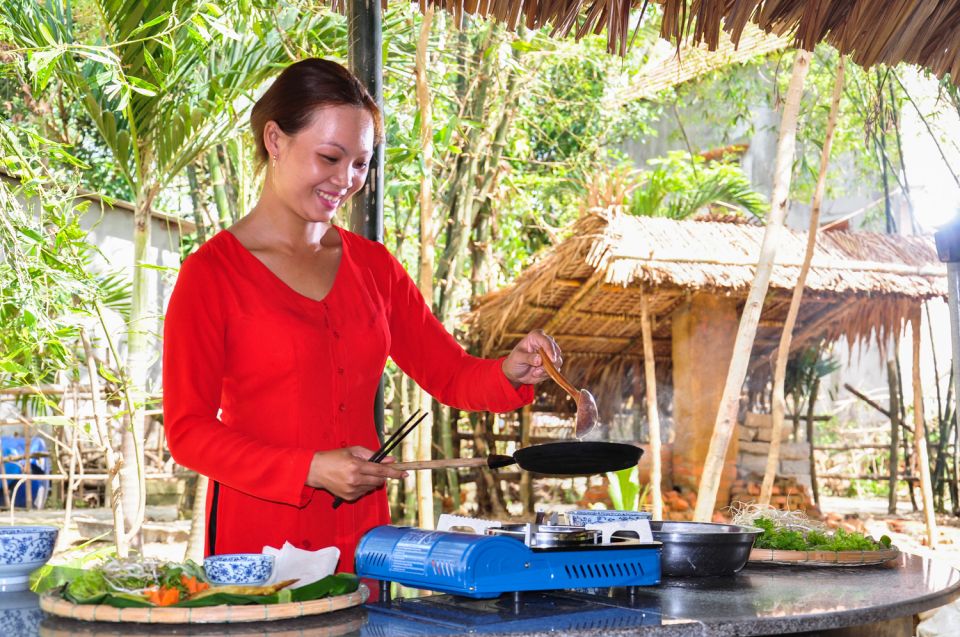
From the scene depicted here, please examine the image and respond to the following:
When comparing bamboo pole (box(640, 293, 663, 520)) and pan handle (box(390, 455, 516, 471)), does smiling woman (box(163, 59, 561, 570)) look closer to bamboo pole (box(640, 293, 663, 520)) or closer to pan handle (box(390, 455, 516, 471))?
pan handle (box(390, 455, 516, 471))

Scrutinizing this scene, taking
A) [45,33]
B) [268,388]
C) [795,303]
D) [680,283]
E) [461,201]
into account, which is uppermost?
[461,201]

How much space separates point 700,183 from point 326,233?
860cm

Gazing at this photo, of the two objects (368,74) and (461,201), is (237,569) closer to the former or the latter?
(368,74)

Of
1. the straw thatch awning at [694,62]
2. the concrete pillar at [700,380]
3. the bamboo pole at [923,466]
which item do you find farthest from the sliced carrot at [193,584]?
the straw thatch awning at [694,62]

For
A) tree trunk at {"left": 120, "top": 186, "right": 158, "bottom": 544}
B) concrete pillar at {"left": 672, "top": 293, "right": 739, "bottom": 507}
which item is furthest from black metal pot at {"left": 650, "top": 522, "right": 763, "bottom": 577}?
concrete pillar at {"left": 672, "top": 293, "right": 739, "bottom": 507}

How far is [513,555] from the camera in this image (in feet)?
4.73

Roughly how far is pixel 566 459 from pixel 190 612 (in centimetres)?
61

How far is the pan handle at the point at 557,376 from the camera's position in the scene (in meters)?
1.76

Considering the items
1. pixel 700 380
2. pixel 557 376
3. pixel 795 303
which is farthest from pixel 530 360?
pixel 700 380

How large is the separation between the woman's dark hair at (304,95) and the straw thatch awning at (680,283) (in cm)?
469

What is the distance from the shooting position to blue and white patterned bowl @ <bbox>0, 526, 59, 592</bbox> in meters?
1.54

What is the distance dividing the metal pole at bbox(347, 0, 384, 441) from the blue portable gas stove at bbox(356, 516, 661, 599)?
102 cm

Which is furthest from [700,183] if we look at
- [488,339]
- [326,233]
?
[326,233]

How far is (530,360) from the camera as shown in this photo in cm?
194
